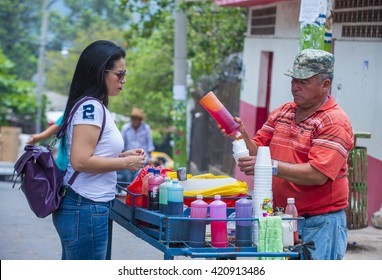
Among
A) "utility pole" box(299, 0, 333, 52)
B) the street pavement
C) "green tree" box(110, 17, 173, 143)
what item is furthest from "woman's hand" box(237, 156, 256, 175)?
"green tree" box(110, 17, 173, 143)

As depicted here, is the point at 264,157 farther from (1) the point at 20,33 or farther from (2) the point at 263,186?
(1) the point at 20,33

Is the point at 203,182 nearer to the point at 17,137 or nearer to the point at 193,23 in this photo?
the point at 193,23

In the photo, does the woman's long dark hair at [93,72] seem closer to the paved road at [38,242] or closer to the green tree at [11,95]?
the paved road at [38,242]

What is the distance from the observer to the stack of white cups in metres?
4.93

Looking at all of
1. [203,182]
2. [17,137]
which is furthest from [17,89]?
[203,182]

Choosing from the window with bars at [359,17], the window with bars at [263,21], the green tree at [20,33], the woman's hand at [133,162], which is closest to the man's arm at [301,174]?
the woman's hand at [133,162]

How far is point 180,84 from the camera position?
17328mm

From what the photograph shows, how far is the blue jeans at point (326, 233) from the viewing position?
205 inches

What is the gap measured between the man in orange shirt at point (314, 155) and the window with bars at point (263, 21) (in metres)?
10.0

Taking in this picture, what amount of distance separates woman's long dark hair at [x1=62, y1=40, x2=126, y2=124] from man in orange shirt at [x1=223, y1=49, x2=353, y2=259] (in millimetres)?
865

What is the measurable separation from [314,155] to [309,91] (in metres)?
0.40

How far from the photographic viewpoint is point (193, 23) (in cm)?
2000

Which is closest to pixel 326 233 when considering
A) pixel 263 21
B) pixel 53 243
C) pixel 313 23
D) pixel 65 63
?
pixel 313 23

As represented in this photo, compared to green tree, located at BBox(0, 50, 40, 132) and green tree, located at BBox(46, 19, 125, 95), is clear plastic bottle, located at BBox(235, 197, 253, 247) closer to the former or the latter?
green tree, located at BBox(0, 50, 40, 132)
